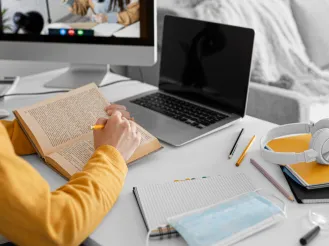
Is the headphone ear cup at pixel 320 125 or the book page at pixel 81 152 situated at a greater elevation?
the headphone ear cup at pixel 320 125

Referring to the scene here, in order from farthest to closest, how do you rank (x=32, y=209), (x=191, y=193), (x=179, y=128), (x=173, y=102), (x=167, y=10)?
(x=167, y=10)
(x=173, y=102)
(x=179, y=128)
(x=191, y=193)
(x=32, y=209)

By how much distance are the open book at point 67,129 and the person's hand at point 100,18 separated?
0.91 ft

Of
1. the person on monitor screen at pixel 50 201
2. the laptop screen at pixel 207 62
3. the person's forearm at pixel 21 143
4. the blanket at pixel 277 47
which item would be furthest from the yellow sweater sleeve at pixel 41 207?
the blanket at pixel 277 47

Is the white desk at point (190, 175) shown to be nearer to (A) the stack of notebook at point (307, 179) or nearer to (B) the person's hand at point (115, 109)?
(A) the stack of notebook at point (307, 179)

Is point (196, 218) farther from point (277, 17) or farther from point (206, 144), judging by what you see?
point (277, 17)

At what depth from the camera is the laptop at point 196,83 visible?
1030 mm

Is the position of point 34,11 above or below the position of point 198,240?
above

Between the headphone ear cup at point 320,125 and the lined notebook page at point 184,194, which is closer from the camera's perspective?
the lined notebook page at point 184,194

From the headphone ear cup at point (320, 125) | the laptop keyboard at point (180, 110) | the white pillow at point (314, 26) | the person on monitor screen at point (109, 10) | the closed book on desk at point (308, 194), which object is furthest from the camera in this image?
the white pillow at point (314, 26)

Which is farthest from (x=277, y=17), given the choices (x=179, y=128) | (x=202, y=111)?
(x=179, y=128)

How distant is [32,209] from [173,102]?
62cm

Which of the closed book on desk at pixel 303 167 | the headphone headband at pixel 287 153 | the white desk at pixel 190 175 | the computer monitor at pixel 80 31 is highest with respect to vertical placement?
the computer monitor at pixel 80 31

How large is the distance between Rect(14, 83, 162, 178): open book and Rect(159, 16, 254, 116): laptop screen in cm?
27

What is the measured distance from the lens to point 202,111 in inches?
43.1
